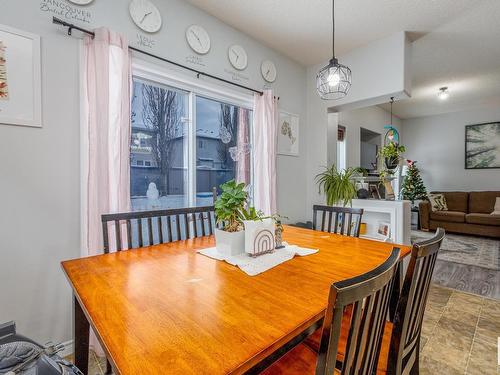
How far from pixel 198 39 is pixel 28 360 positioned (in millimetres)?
2574

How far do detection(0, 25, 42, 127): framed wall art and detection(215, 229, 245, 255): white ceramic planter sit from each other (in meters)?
1.39

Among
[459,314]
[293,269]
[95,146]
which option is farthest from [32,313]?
[459,314]

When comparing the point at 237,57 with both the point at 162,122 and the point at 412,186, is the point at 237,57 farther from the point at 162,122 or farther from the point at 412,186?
the point at 412,186

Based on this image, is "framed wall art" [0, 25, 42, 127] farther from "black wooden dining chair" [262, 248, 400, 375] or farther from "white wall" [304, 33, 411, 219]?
"white wall" [304, 33, 411, 219]

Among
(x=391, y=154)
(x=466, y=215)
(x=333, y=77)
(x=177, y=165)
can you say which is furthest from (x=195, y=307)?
(x=466, y=215)

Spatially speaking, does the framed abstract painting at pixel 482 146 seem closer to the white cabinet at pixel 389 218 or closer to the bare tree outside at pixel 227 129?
the white cabinet at pixel 389 218

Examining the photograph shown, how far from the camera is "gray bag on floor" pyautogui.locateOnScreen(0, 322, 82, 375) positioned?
0.83m

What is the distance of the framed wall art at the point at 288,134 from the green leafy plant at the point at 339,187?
1.86 ft

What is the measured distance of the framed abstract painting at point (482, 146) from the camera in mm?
5505

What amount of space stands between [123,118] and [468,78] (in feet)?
16.8

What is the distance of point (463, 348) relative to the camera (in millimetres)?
1803

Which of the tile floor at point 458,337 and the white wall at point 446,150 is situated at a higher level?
the white wall at point 446,150

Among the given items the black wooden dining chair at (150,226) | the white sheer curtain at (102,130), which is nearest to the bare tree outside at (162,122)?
the white sheer curtain at (102,130)

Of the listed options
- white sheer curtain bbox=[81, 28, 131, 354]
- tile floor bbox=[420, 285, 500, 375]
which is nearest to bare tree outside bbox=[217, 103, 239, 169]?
white sheer curtain bbox=[81, 28, 131, 354]
